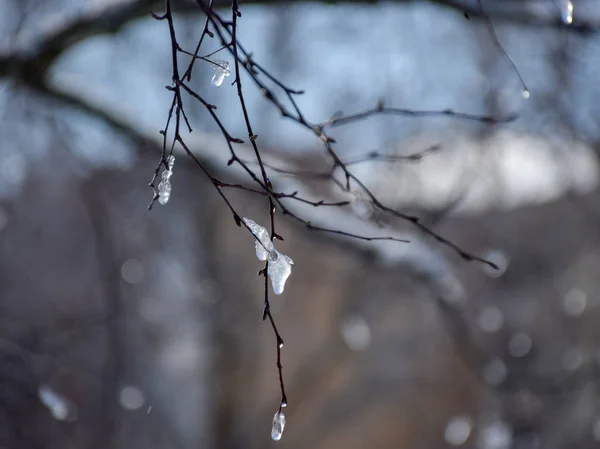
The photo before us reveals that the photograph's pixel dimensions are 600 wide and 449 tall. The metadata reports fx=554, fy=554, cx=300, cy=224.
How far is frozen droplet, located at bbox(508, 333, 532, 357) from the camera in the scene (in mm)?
4895

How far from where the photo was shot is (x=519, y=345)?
497cm

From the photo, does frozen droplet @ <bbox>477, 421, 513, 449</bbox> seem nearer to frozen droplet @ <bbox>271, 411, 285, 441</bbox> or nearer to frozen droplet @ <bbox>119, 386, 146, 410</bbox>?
frozen droplet @ <bbox>119, 386, 146, 410</bbox>

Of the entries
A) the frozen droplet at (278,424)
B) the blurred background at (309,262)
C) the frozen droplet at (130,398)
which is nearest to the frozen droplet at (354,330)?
the blurred background at (309,262)

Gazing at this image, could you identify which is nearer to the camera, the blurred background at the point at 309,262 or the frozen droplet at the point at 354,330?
the blurred background at the point at 309,262

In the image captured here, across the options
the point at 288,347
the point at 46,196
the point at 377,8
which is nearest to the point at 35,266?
the point at 46,196

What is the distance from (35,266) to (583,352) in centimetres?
783

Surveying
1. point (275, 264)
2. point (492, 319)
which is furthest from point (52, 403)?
point (492, 319)

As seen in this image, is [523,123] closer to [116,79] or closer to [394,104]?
[394,104]

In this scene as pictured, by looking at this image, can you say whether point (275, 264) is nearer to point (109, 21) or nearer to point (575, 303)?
point (109, 21)

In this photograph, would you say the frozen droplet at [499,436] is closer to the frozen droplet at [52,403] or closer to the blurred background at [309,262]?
the blurred background at [309,262]

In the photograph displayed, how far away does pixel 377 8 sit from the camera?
211 cm

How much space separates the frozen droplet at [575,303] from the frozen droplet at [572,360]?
0.89 metres

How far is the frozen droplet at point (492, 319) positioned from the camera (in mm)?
5043

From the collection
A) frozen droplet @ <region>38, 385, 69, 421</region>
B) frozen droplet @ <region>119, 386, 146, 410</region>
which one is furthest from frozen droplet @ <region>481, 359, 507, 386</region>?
frozen droplet @ <region>38, 385, 69, 421</region>
